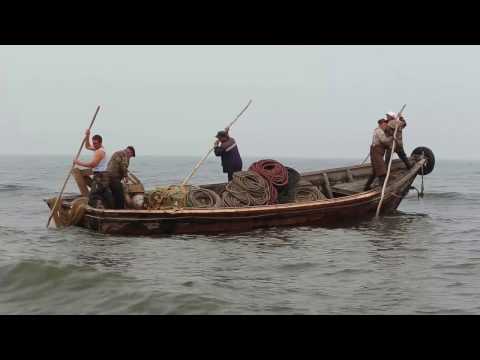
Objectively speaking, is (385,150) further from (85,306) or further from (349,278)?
(85,306)

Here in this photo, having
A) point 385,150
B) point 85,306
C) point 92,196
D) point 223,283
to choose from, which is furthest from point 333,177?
point 85,306

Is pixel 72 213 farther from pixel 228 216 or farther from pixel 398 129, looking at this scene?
pixel 398 129

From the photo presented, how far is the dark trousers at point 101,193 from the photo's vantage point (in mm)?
11828

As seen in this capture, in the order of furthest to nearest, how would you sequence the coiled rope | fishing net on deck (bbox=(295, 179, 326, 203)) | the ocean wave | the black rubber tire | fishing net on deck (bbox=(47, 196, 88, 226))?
the black rubber tire
fishing net on deck (bbox=(295, 179, 326, 203))
the coiled rope
fishing net on deck (bbox=(47, 196, 88, 226))
the ocean wave

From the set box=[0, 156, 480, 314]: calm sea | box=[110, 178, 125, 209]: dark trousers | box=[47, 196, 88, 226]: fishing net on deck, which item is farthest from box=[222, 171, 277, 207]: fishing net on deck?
box=[47, 196, 88, 226]: fishing net on deck

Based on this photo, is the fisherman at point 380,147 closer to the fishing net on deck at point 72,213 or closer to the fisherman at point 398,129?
the fisherman at point 398,129

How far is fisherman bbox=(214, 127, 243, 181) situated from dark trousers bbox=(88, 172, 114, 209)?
10.2 ft

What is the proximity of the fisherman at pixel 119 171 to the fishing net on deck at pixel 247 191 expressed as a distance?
203 centimetres

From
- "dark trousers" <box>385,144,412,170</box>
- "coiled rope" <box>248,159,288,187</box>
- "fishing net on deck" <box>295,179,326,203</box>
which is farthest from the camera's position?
"dark trousers" <box>385,144,412,170</box>

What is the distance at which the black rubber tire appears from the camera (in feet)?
51.7

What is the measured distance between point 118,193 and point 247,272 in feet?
12.0

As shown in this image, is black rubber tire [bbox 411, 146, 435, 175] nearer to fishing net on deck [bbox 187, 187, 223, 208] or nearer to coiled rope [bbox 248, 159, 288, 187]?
coiled rope [bbox 248, 159, 288, 187]

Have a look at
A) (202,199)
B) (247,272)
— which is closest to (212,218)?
(202,199)

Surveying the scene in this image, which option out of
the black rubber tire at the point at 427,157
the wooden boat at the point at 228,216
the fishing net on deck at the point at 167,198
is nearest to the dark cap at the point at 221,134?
the wooden boat at the point at 228,216
